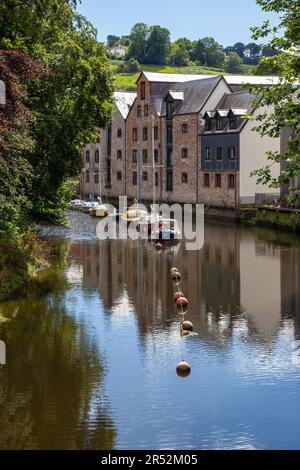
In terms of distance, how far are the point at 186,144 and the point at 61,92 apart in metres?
41.9

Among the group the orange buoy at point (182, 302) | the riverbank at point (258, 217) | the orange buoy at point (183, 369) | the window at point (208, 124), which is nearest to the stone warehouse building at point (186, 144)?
the window at point (208, 124)

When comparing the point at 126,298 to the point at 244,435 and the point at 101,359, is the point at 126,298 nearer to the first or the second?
the point at 101,359

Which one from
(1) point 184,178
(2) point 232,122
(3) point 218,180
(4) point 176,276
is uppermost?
(2) point 232,122

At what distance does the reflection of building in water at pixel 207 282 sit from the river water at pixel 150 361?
0.28ft

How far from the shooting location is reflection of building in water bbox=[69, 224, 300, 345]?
27.5 meters

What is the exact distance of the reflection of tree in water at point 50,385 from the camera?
16281 mm

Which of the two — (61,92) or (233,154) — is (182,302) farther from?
(233,154)

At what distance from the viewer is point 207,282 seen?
118 feet

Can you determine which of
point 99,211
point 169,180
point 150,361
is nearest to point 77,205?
point 99,211

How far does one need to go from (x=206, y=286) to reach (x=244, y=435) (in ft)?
61.4

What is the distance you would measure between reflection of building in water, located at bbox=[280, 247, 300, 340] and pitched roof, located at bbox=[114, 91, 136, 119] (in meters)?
48.5

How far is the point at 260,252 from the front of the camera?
4666cm

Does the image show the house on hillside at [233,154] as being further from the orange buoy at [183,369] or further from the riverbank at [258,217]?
the orange buoy at [183,369]

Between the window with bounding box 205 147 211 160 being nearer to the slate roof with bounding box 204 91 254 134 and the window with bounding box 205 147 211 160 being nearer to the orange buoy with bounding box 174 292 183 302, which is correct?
the slate roof with bounding box 204 91 254 134
